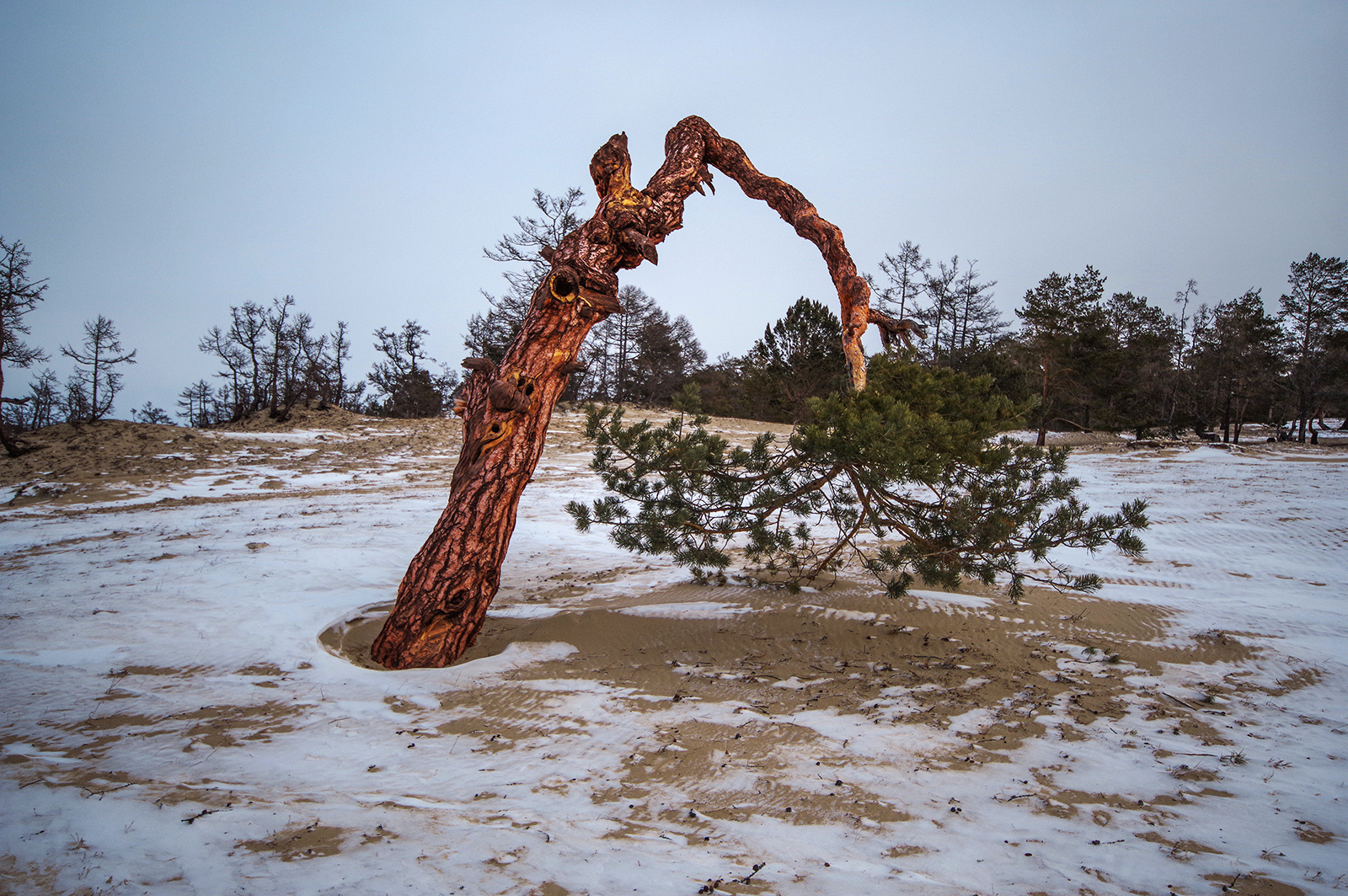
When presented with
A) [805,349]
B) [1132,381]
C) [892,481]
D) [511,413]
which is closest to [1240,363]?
[1132,381]

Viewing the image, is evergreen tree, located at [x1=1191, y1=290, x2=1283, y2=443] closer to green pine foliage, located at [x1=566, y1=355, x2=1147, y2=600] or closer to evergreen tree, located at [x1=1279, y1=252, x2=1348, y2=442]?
evergreen tree, located at [x1=1279, y1=252, x2=1348, y2=442]

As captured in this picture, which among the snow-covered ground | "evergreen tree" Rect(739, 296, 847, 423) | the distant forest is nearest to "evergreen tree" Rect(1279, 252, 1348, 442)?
the distant forest

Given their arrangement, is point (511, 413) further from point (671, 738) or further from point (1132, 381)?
point (1132, 381)

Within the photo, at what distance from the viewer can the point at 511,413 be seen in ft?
11.8

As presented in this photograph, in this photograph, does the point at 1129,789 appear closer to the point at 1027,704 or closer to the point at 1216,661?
the point at 1027,704

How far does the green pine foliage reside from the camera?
3477mm

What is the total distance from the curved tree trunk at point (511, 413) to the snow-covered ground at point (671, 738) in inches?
11.5

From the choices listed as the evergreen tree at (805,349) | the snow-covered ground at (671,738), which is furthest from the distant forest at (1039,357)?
the snow-covered ground at (671,738)

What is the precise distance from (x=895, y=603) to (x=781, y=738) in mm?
2410

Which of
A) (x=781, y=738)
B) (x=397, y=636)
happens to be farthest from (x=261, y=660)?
(x=781, y=738)

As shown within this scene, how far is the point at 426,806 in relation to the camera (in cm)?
213

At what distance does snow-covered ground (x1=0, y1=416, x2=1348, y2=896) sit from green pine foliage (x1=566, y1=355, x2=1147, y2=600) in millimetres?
657

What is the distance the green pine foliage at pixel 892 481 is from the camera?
3.48 metres

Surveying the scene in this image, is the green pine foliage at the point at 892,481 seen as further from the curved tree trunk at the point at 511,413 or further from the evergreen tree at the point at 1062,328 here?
the evergreen tree at the point at 1062,328
